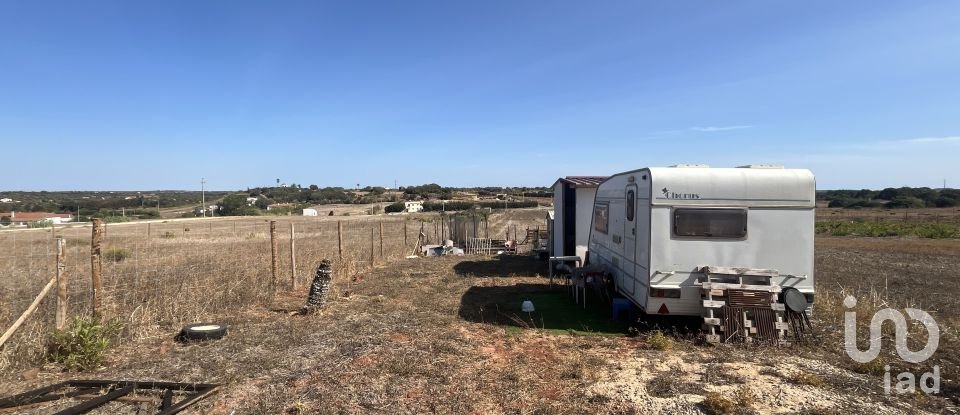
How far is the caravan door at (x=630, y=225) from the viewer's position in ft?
25.3

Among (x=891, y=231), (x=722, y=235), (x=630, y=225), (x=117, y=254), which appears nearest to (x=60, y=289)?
(x=630, y=225)

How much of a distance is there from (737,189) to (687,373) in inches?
117

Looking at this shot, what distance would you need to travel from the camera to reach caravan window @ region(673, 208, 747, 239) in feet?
23.2

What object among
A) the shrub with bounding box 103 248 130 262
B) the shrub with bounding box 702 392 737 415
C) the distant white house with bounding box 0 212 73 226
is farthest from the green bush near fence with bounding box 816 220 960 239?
the distant white house with bounding box 0 212 73 226

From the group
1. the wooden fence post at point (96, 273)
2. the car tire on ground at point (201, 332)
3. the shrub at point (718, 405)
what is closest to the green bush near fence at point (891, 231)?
the shrub at point (718, 405)

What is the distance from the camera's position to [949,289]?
40.5ft

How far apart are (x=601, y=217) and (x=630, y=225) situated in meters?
2.15

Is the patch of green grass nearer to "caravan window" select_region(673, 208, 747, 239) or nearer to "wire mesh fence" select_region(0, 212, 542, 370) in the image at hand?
"caravan window" select_region(673, 208, 747, 239)

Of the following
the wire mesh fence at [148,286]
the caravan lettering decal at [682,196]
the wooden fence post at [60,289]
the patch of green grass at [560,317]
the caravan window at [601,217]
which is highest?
the caravan lettering decal at [682,196]

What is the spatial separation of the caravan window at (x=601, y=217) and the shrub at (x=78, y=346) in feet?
25.8

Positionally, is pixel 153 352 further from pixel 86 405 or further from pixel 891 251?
pixel 891 251

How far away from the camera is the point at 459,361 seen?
19.4 feet

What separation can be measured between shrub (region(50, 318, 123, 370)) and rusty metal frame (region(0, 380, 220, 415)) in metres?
0.60

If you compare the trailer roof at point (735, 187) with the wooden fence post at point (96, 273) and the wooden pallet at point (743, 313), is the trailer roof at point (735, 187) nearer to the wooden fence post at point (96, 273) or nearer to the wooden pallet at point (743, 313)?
the wooden pallet at point (743, 313)
